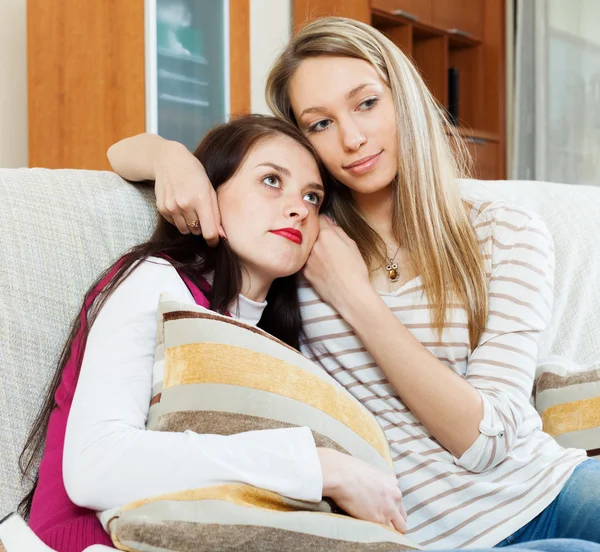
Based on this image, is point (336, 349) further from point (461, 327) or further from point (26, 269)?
point (26, 269)

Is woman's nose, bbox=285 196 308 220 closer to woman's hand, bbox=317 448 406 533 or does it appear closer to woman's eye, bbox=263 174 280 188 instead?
woman's eye, bbox=263 174 280 188

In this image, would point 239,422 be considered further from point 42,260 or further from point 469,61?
point 469,61

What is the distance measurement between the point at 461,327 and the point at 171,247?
0.48m

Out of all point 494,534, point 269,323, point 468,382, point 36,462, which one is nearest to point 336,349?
point 269,323

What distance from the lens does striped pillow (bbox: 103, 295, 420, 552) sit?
0.79 metres

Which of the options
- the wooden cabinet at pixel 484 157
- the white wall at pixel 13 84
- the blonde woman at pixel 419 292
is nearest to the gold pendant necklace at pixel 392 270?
the blonde woman at pixel 419 292

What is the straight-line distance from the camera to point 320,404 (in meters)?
1.01

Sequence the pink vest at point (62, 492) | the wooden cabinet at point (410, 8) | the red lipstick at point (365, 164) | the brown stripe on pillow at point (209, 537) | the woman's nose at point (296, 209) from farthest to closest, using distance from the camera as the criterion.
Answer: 1. the wooden cabinet at point (410, 8)
2. the red lipstick at point (365, 164)
3. the woman's nose at point (296, 209)
4. the pink vest at point (62, 492)
5. the brown stripe on pillow at point (209, 537)

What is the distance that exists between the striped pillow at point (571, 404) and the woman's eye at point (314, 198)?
0.54 meters

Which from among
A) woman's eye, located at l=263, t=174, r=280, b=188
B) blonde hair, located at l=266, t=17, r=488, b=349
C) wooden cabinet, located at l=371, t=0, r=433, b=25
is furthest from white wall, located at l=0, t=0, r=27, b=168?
woman's eye, located at l=263, t=174, r=280, b=188

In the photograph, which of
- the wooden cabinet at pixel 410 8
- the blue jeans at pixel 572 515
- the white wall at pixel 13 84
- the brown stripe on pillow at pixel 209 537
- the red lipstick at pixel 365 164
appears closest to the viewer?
the brown stripe on pillow at pixel 209 537

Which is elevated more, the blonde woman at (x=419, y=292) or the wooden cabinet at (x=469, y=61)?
the wooden cabinet at (x=469, y=61)

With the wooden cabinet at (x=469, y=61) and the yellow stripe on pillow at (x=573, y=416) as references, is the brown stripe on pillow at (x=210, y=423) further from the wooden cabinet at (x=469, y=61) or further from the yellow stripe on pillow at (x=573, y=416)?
the wooden cabinet at (x=469, y=61)

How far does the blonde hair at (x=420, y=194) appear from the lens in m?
1.27
